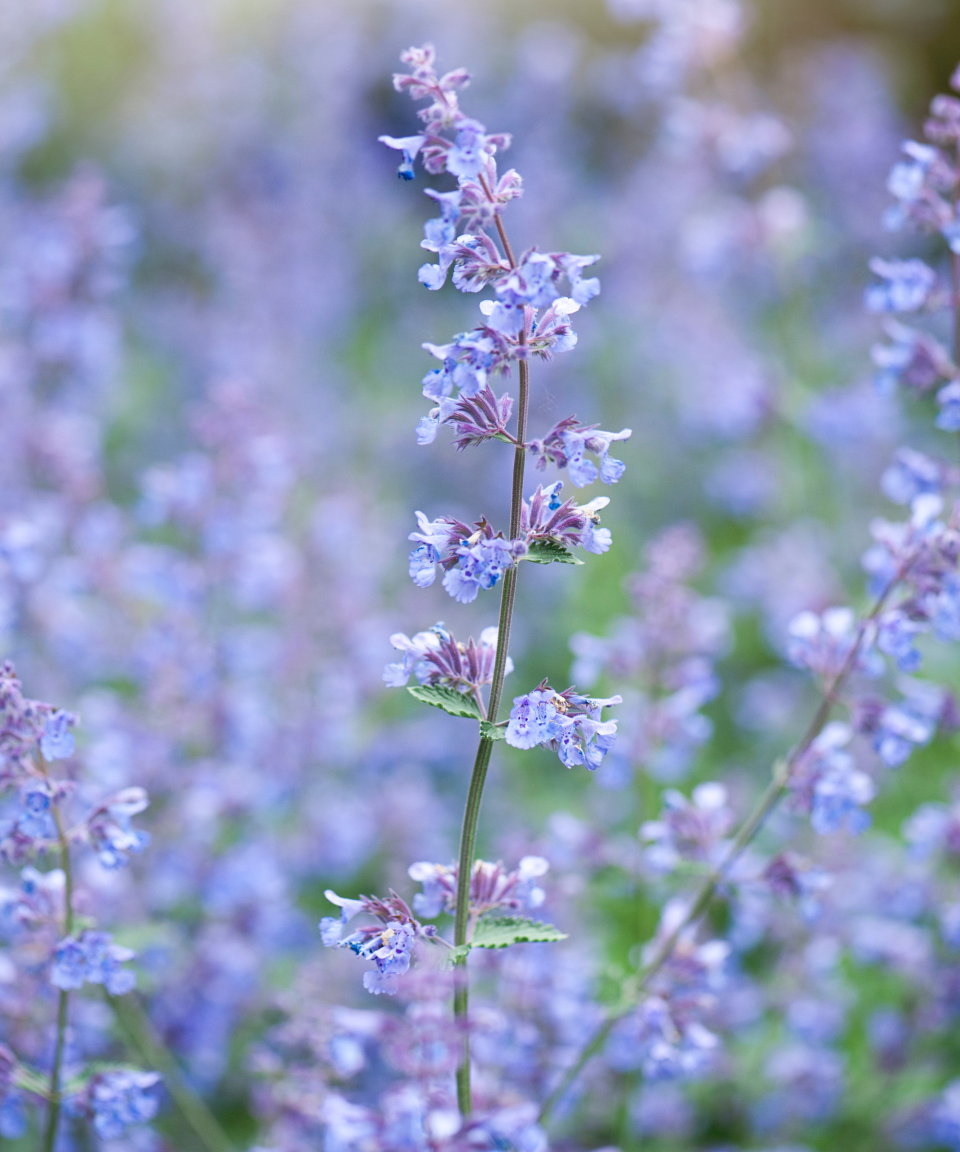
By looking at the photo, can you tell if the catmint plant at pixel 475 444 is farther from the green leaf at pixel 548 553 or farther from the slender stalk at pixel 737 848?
the slender stalk at pixel 737 848

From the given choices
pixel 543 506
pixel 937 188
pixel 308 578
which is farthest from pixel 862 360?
pixel 543 506

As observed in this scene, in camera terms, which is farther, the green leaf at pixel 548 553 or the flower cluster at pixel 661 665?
the flower cluster at pixel 661 665

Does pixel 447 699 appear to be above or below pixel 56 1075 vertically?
above

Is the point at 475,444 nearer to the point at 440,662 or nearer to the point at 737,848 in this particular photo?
the point at 440,662

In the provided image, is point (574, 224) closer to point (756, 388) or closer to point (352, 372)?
point (352, 372)

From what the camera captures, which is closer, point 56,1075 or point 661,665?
point 56,1075

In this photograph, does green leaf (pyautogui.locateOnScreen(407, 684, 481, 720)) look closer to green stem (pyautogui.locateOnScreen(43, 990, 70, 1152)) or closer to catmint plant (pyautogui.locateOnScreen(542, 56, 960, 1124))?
catmint plant (pyautogui.locateOnScreen(542, 56, 960, 1124))

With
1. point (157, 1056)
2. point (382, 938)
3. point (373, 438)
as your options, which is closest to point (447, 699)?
point (382, 938)

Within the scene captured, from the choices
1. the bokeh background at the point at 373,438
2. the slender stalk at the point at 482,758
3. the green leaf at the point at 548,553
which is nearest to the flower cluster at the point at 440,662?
the slender stalk at the point at 482,758
